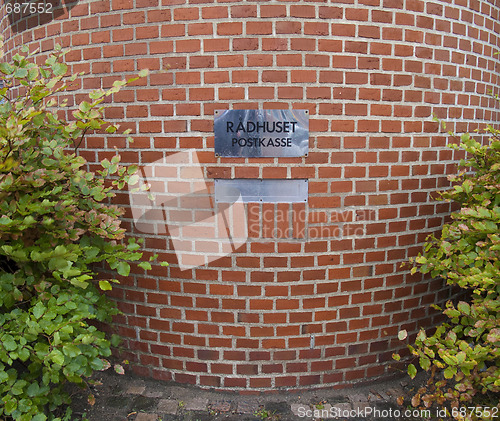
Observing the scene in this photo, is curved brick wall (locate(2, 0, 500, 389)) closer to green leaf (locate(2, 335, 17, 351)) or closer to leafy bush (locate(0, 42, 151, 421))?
leafy bush (locate(0, 42, 151, 421))

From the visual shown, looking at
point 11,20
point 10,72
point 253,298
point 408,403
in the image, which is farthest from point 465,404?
point 11,20

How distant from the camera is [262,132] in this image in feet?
7.56

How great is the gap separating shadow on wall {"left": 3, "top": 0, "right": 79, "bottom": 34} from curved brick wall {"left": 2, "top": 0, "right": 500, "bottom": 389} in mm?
44

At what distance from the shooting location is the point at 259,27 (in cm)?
222

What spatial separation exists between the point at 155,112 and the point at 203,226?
836 millimetres

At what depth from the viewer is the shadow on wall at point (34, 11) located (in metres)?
2.54

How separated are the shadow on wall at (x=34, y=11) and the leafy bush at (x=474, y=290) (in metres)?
2.86

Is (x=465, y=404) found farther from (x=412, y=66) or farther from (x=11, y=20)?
(x=11, y=20)

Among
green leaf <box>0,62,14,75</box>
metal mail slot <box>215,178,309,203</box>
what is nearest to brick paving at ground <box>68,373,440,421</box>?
metal mail slot <box>215,178,309,203</box>

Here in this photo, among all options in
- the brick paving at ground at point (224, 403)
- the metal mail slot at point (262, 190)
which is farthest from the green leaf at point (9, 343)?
the metal mail slot at point (262, 190)

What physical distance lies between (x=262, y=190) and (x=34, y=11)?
2.24 m

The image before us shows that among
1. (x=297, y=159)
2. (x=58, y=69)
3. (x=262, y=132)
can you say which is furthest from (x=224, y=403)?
(x=58, y=69)

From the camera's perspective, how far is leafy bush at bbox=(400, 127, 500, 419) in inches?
70.6

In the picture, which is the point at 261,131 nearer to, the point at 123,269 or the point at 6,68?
the point at 123,269
